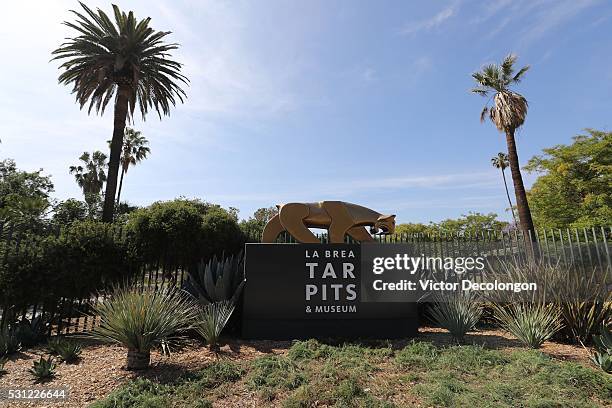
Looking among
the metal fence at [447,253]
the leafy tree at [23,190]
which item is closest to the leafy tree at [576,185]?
the metal fence at [447,253]

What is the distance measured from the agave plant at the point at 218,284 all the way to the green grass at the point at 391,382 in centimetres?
186

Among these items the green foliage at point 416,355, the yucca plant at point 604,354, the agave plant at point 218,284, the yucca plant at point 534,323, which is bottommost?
the green foliage at point 416,355

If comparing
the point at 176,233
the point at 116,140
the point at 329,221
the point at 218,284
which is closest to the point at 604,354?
the point at 329,221

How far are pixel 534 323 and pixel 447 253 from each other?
315 cm

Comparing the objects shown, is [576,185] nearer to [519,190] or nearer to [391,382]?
[519,190]

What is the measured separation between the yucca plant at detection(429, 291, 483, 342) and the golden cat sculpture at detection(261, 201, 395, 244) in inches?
83.1

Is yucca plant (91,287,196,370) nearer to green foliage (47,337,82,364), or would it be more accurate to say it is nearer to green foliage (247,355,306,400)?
green foliage (47,337,82,364)

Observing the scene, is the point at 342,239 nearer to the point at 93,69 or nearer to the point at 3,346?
the point at 3,346

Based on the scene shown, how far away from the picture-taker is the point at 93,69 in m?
16.5

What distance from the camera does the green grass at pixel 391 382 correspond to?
390cm

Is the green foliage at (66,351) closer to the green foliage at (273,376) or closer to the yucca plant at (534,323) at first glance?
the green foliage at (273,376)

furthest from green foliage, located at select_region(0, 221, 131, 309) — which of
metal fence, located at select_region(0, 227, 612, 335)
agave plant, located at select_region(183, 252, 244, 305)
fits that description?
agave plant, located at select_region(183, 252, 244, 305)

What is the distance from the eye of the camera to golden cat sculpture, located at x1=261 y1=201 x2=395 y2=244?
784cm

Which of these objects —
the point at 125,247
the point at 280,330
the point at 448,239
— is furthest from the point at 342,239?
the point at 125,247
